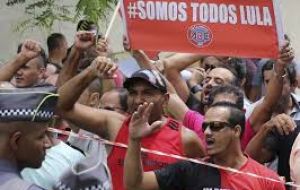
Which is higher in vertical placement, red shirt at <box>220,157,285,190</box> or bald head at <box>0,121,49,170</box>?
bald head at <box>0,121,49,170</box>

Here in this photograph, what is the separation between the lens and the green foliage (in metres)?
9.56

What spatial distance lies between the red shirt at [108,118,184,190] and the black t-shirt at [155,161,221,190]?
337 mm

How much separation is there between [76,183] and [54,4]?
7471 millimetres

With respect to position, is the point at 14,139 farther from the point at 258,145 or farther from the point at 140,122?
the point at 258,145

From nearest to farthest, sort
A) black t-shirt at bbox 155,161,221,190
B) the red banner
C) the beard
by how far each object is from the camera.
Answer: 1. black t-shirt at bbox 155,161,221,190
2. the red banner
3. the beard

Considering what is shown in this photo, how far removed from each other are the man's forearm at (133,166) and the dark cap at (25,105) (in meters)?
1.19

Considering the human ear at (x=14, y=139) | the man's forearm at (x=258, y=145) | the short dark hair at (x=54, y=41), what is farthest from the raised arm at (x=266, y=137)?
the short dark hair at (x=54, y=41)

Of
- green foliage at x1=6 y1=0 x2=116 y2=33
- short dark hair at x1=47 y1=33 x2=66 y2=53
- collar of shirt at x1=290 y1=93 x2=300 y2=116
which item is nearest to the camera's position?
collar of shirt at x1=290 y1=93 x2=300 y2=116

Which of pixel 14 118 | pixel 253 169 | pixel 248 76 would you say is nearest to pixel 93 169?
pixel 14 118

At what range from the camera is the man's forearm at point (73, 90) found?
5453 millimetres

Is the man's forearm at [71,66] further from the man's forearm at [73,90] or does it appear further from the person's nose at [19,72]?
the man's forearm at [73,90]

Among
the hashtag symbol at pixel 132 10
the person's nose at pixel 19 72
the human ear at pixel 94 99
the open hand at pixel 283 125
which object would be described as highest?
the hashtag symbol at pixel 132 10

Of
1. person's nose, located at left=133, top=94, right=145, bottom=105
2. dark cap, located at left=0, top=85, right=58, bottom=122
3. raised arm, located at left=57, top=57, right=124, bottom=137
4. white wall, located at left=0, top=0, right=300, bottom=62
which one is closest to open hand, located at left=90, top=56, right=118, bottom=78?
raised arm, located at left=57, top=57, right=124, bottom=137

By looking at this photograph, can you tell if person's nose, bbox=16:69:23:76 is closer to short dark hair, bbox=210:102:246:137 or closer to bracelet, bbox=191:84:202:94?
short dark hair, bbox=210:102:246:137
